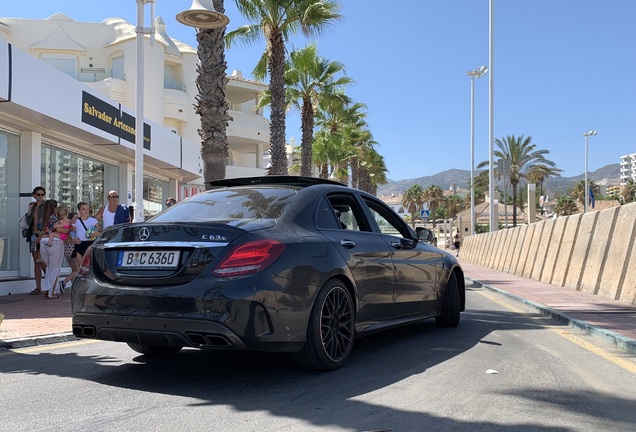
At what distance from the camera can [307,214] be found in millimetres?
5207

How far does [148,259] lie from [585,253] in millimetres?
11273

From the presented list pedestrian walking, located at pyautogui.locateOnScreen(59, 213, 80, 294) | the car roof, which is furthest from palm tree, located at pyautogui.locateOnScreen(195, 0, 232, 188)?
the car roof

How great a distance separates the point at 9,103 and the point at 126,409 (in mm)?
8302

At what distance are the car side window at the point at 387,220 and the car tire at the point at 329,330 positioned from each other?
4.38 feet

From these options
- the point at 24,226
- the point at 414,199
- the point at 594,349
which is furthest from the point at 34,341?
the point at 414,199

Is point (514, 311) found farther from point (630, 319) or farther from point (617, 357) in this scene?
point (617, 357)

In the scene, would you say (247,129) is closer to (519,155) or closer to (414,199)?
(519,155)

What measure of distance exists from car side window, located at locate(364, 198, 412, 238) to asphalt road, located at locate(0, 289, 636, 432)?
119 centimetres

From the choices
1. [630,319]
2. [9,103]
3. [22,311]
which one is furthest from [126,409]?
[9,103]

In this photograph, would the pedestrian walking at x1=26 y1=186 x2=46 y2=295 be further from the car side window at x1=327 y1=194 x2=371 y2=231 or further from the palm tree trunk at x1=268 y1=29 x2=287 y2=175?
the palm tree trunk at x1=268 y1=29 x2=287 y2=175

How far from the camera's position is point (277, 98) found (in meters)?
21.4

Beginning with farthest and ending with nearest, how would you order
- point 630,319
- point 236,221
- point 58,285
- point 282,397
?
point 58,285 < point 630,319 < point 236,221 < point 282,397

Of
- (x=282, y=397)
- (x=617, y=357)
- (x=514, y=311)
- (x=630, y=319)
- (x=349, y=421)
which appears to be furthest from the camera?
(x=514, y=311)

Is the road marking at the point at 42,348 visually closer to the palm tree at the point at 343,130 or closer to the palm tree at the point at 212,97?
the palm tree at the point at 212,97
